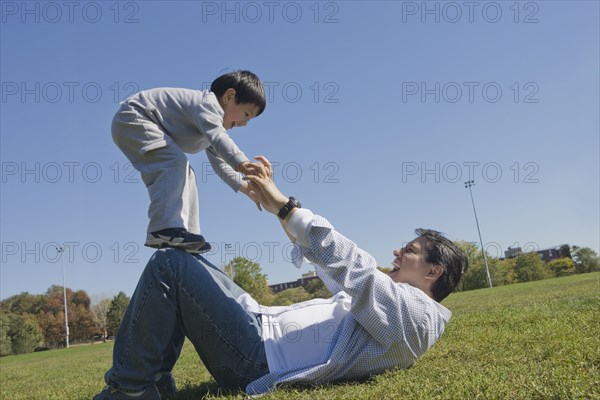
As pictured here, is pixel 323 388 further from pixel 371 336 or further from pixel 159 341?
pixel 159 341

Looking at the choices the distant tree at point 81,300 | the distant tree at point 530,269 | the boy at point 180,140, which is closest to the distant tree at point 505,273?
the distant tree at point 530,269

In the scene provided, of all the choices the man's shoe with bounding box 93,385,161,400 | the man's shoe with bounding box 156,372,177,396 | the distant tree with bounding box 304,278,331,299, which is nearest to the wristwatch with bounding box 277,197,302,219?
the man's shoe with bounding box 93,385,161,400

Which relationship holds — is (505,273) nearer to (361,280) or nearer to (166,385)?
(166,385)

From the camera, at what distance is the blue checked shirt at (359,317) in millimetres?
2316

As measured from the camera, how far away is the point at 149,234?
2.96 m

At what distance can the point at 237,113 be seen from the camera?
390 centimetres

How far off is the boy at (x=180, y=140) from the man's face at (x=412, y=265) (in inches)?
42.5

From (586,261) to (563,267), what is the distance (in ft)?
7.90

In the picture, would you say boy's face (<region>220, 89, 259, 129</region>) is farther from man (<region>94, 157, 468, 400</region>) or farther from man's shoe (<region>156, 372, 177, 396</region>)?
man's shoe (<region>156, 372, 177, 396</region>)

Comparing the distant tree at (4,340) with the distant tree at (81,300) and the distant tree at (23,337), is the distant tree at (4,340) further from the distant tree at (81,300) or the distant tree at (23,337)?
the distant tree at (81,300)

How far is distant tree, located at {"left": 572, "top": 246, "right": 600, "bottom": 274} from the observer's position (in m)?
49.0

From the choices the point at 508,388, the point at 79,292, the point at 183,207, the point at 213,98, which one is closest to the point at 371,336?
the point at 508,388

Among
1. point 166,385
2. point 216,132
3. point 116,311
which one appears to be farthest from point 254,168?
point 116,311

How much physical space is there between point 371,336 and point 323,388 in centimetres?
38
